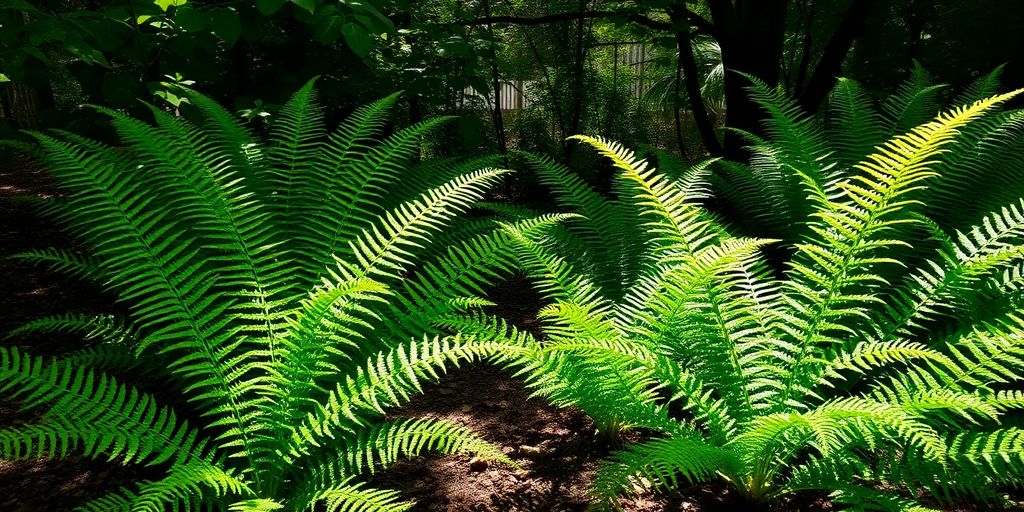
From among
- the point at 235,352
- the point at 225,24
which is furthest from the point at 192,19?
the point at 235,352

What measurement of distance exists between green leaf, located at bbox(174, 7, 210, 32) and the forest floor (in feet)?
4.12

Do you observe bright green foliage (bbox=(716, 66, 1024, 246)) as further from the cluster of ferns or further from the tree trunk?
the tree trunk

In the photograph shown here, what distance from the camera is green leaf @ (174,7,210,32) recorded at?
1.80 metres

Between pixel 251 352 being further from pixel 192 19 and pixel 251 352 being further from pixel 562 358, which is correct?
pixel 192 19

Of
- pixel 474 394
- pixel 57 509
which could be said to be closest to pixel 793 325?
pixel 474 394

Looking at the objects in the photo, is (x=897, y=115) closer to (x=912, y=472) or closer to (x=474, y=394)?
(x=912, y=472)

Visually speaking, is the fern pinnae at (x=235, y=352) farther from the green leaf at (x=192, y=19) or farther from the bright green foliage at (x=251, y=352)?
the green leaf at (x=192, y=19)

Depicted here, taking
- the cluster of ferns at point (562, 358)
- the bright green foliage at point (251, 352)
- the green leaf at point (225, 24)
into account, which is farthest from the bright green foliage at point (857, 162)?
the green leaf at point (225, 24)

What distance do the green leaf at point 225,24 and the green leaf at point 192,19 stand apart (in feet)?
0.08

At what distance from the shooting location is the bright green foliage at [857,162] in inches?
92.8

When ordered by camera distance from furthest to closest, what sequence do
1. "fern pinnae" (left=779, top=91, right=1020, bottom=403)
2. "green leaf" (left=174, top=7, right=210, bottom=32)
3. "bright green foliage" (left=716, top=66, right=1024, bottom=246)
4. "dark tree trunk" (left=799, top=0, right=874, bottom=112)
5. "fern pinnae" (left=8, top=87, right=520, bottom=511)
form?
"dark tree trunk" (left=799, top=0, right=874, bottom=112), "bright green foliage" (left=716, top=66, right=1024, bottom=246), "green leaf" (left=174, top=7, right=210, bottom=32), "fern pinnae" (left=779, top=91, right=1020, bottom=403), "fern pinnae" (left=8, top=87, right=520, bottom=511)

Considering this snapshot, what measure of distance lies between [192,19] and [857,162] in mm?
2568

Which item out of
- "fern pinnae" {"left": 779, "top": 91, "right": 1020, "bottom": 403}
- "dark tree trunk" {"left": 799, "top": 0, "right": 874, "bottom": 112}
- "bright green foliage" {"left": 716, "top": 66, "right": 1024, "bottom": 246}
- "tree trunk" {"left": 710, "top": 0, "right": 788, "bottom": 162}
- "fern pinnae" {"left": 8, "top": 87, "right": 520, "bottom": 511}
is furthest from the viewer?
"tree trunk" {"left": 710, "top": 0, "right": 788, "bottom": 162}

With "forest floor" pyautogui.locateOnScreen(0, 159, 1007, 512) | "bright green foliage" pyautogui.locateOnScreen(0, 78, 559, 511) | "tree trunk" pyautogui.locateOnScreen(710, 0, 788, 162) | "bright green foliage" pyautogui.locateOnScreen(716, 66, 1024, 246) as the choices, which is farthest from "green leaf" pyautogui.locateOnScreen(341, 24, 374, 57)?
"tree trunk" pyautogui.locateOnScreen(710, 0, 788, 162)
